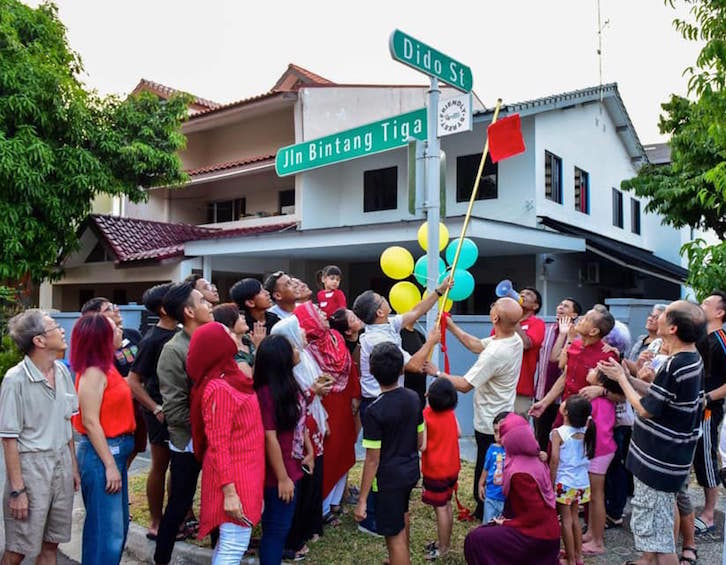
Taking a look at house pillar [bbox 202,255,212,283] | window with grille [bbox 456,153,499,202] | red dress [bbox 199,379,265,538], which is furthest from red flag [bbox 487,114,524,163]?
house pillar [bbox 202,255,212,283]

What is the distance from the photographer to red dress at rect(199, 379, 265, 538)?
3.00 m

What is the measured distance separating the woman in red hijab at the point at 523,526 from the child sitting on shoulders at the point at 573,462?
2.44 ft

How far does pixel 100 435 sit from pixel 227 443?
88 cm

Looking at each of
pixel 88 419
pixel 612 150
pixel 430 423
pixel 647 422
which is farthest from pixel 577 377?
pixel 612 150

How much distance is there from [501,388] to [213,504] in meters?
2.16

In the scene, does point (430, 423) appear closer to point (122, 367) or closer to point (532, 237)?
point (122, 367)

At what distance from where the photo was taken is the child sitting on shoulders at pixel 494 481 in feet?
12.6

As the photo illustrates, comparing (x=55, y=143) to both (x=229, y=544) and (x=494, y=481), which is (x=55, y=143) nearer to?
(x=229, y=544)

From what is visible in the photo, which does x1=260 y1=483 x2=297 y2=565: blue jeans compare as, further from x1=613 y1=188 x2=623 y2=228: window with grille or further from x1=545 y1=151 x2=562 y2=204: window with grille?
x1=613 y1=188 x2=623 y2=228: window with grille

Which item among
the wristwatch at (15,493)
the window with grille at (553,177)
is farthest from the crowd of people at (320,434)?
the window with grille at (553,177)

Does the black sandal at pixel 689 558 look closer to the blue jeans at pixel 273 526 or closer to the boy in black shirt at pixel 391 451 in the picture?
the boy in black shirt at pixel 391 451

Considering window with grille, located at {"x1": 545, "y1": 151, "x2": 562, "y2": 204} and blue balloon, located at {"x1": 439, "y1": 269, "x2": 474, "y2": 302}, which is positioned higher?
window with grille, located at {"x1": 545, "y1": 151, "x2": 562, "y2": 204}

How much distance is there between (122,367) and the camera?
4.82 m

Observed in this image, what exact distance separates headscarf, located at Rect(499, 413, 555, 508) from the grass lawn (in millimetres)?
1159
